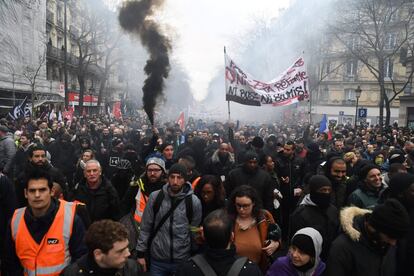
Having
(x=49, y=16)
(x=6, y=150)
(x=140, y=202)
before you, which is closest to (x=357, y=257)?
(x=140, y=202)

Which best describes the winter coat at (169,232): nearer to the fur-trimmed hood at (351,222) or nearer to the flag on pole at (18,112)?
the fur-trimmed hood at (351,222)

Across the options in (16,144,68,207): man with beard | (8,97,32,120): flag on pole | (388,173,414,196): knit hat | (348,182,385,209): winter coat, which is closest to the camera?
(388,173,414,196): knit hat

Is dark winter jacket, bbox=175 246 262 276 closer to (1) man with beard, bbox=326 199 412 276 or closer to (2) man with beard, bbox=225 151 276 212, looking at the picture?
(1) man with beard, bbox=326 199 412 276

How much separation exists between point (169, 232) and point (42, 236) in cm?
115

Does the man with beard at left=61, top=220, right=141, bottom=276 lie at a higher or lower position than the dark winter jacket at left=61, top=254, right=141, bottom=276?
higher

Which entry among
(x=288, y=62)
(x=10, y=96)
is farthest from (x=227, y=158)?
(x=288, y=62)

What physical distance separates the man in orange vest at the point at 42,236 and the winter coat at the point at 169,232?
0.78 metres

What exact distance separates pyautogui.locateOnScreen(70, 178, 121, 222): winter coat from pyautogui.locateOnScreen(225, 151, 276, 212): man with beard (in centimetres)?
189

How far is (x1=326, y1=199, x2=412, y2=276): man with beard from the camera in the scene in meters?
2.59

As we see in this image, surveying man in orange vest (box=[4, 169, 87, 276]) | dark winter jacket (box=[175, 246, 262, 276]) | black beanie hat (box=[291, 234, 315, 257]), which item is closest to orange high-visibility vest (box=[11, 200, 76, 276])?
man in orange vest (box=[4, 169, 87, 276])

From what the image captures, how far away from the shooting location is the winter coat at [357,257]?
2.65 metres

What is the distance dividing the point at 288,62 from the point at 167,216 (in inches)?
1541

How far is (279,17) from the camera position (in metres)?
46.5

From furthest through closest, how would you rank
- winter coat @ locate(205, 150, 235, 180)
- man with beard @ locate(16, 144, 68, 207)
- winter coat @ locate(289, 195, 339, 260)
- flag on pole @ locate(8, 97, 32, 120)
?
flag on pole @ locate(8, 97, 32, 120)
winter coat @ locate(205, 150, 235, 180)
man with beard @ locate(16, 144, 68, 207)
winter coat @ locate(289, 195, 339, 260)
